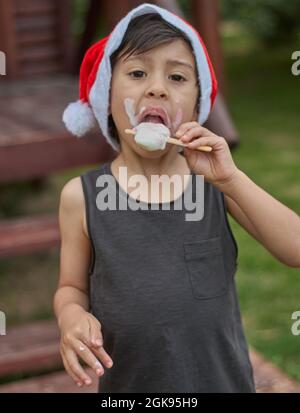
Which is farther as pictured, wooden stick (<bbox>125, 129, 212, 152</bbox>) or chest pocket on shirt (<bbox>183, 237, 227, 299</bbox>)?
chest pocket on shirt (<bbox>183, 237, 227, 299</bbox>)

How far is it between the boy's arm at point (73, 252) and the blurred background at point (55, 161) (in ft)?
4.38

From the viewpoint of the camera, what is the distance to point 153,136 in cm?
178

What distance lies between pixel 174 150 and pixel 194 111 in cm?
11

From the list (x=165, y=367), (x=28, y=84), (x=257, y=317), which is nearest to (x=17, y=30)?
(x=28, y=84)

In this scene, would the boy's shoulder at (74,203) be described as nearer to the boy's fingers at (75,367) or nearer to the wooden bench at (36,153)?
the boy's fingers at (75,367)

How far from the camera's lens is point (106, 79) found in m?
1.93

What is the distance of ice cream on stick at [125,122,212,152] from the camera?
178 cm

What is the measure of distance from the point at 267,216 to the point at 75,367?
0.55 m

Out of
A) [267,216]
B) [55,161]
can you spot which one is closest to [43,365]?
[55,161]

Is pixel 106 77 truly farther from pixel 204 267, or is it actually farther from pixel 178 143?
pixel 204 267

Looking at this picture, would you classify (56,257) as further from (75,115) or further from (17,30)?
(75,115)

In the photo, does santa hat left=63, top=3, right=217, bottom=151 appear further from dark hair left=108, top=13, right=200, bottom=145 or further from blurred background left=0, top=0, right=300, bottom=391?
blurred background left=0, top=0, right=300, bottom=391

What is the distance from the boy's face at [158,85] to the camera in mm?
1835

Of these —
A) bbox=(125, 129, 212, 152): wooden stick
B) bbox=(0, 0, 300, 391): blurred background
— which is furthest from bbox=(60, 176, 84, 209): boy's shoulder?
bbox=(0, 0, 300, 391): blurred background
